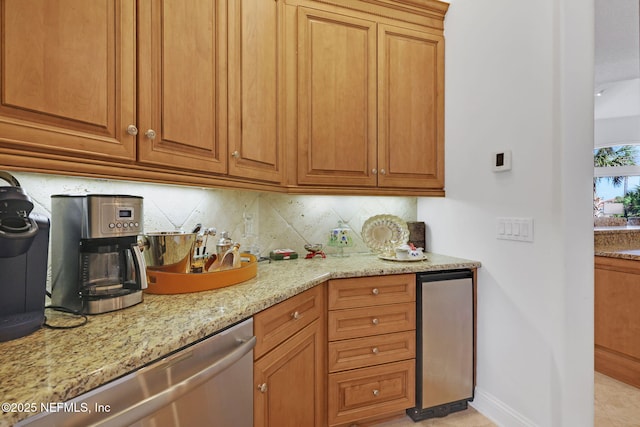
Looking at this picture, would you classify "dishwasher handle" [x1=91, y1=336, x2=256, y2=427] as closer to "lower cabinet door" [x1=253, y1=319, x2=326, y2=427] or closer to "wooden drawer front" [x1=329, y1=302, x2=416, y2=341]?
"lower cabinet door" [x1=253, y1=319, x2=326, y2=427]

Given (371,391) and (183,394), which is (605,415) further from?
(183,394)

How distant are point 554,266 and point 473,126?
0.93m

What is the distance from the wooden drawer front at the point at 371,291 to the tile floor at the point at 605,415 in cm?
71

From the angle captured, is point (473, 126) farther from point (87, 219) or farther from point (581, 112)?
point (87, 219)


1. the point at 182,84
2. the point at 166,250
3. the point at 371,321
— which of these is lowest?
the point at 371,321

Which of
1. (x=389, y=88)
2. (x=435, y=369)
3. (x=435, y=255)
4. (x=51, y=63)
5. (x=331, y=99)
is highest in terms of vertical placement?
(x=389, y=88)

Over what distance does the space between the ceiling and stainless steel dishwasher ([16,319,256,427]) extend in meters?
3.35

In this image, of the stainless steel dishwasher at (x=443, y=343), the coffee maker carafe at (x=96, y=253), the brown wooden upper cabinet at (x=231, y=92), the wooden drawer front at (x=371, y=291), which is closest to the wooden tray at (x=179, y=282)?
the coffee maker carafe at (x=96, y=253)

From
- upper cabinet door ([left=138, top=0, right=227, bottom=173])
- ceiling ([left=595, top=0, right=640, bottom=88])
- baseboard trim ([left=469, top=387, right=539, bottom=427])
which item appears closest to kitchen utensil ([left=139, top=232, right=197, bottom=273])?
upper cabinet door ([left=138, top=0, right=227, bottom=173])

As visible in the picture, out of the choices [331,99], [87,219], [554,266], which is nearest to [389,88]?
[331,99]

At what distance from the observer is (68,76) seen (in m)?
0.85

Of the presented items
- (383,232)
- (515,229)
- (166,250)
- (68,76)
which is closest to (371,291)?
(383,232)

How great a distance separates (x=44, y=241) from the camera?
87 cm

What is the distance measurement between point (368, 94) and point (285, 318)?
1452mm
